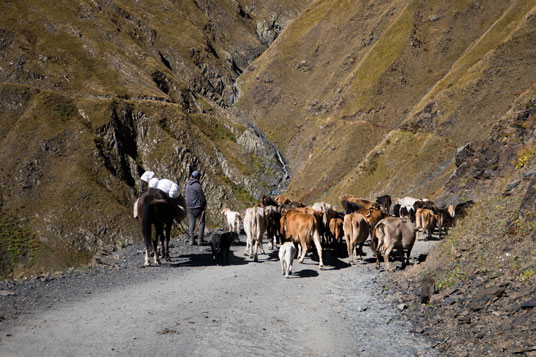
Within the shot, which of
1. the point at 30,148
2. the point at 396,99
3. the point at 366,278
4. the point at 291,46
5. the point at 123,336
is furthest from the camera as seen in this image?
the point at 291,46

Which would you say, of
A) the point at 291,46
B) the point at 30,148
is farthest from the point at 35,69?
the point at 291,46

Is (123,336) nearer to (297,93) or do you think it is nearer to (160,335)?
(160,335)

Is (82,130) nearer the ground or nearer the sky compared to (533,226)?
nearer the sky

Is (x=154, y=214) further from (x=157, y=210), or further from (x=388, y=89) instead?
(x=388, y=89)

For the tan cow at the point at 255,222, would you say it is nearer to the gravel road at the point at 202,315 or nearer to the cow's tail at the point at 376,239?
the gravel road at the point at 202,315

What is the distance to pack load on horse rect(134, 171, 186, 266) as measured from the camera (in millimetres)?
14766

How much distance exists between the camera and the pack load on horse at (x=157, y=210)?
14.8 m

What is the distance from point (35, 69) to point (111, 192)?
2907 centimetres

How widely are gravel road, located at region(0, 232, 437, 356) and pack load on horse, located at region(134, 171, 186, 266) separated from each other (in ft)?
3.88

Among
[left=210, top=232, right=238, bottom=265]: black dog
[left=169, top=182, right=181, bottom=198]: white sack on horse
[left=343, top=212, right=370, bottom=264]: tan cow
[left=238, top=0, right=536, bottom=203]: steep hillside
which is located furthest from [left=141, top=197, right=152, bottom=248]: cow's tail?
[left=238, top=0, right=536, bottom=203]: steep hillside

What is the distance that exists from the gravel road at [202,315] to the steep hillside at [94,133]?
40338mm

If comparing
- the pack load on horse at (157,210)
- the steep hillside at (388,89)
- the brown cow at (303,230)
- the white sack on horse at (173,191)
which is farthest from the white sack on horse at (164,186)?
the steep hillside at (388,89)

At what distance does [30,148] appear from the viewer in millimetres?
58281

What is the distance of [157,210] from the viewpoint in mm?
15148
